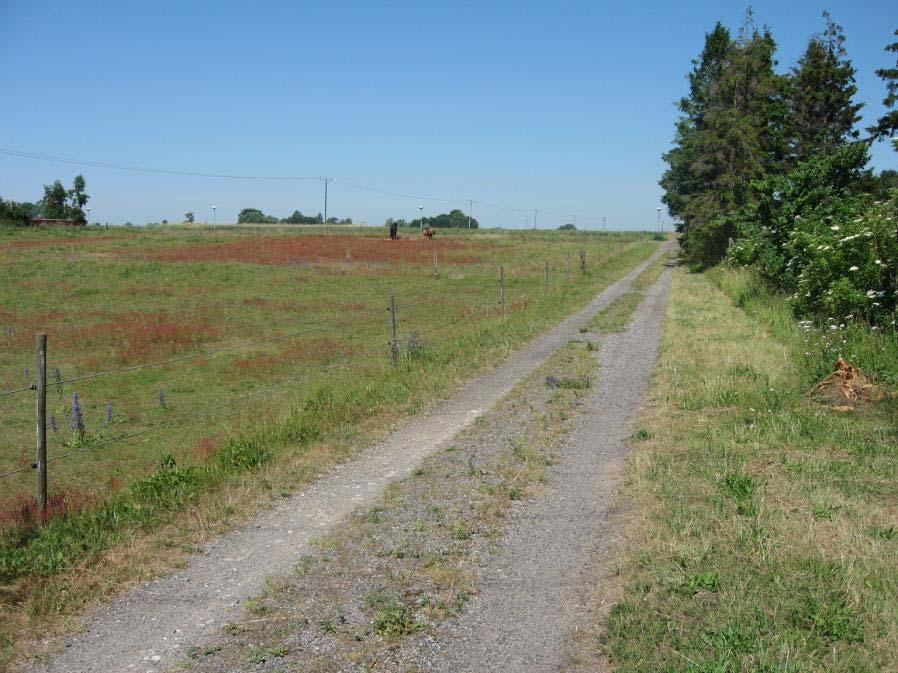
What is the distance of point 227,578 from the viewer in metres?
4.84

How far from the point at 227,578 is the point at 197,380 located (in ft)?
34.1

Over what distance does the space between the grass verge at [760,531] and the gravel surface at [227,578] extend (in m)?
0.81

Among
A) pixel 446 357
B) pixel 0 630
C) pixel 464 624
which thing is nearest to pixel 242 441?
pixel 0 630

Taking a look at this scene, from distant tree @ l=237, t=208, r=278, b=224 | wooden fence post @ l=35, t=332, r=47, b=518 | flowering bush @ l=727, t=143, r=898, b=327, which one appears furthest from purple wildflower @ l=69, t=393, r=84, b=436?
distant tree @ l=237, t=208, r=278, b=224

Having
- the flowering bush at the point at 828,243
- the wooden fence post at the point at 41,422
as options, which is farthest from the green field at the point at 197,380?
the flowering bush at the point at 828,243

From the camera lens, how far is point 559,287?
27.6m

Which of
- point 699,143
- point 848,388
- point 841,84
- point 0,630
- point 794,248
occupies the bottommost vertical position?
point 0,630

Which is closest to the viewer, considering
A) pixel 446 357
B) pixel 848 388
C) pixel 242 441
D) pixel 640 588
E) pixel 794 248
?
pixel 640 588

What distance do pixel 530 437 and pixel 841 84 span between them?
107 ft

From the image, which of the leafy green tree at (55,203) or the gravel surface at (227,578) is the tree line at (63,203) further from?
the gravel surface at (227,578)

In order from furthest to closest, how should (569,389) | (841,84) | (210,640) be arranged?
(841,84) < (569,389) < (210,640)

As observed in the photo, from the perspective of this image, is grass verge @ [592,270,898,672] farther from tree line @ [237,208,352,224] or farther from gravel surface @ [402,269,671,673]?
tree line @ [237,208,352,224]

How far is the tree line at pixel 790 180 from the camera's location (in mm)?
12211

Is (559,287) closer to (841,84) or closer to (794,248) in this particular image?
(794,248)
